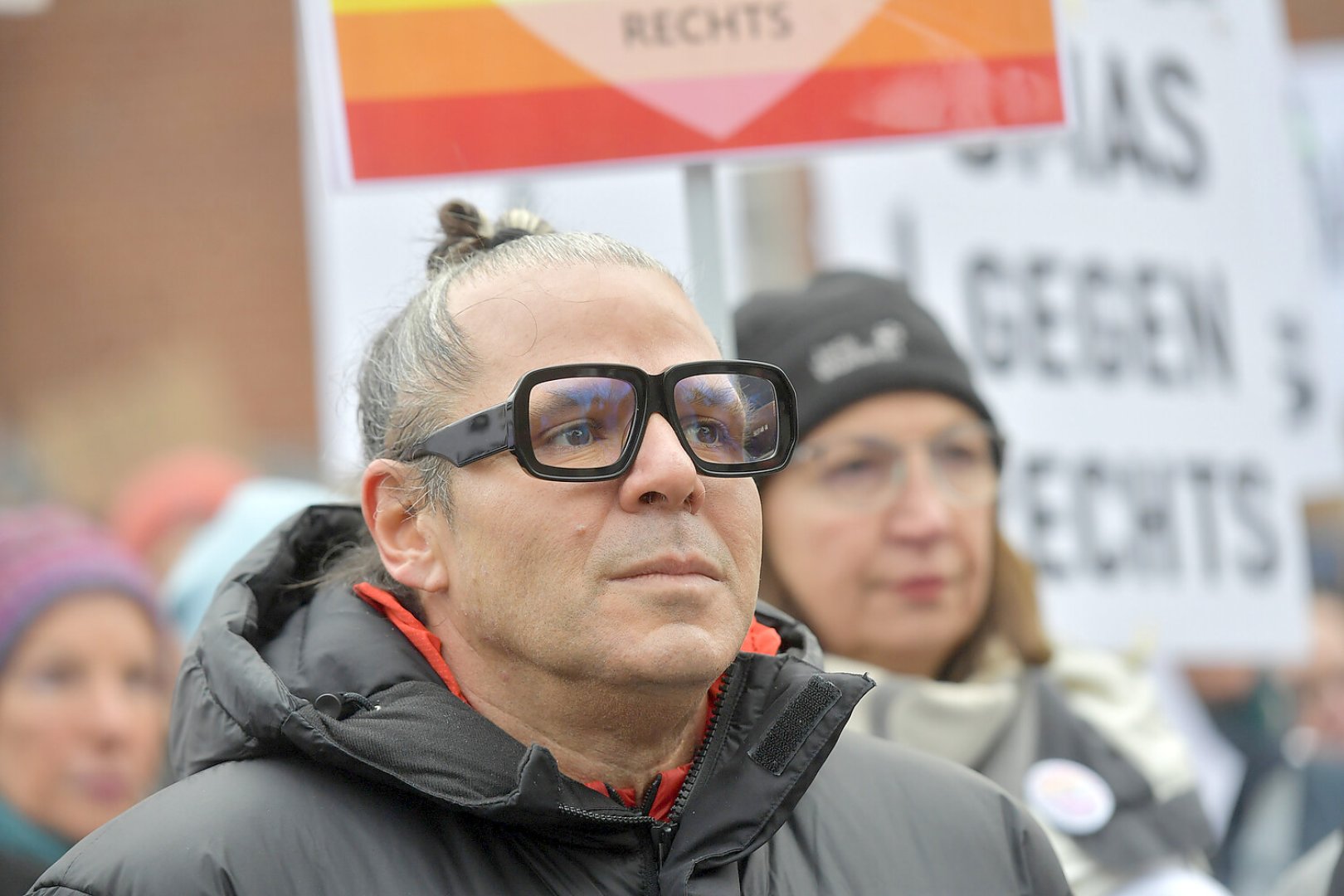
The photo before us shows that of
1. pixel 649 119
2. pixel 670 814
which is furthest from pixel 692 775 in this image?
pixel 649 119

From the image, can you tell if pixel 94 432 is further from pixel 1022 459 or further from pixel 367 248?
pixel 1022 459

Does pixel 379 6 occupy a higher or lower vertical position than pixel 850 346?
higher

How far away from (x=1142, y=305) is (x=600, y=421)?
2508mm

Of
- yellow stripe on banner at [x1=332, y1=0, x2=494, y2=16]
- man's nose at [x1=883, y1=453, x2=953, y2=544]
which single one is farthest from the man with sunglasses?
man's nose at [x1=883, y1=453, x2=953, y2=544]

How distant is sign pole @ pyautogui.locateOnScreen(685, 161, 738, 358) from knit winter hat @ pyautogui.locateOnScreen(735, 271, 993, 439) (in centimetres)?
59

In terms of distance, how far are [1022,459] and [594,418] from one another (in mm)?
2199

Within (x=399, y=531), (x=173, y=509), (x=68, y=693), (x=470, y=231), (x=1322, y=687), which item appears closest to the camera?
(x=399, y=531)

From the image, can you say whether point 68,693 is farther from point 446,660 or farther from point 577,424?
point 577,424

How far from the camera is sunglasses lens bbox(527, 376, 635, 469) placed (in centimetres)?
169

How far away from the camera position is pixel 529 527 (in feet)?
5.58

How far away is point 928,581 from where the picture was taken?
2818 millimetres

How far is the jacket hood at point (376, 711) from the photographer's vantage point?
159 centimetres

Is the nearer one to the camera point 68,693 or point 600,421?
point 600,421

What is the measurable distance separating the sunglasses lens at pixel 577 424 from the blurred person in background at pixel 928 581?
3.64 ft
